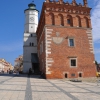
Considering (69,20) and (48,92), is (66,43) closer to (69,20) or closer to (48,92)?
(69,20)

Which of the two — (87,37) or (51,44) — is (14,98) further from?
(87,37)

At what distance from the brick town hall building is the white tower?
51.5 ft

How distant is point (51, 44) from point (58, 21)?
157 inches

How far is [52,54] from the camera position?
20.4 m

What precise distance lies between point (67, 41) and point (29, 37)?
18970 millimetres

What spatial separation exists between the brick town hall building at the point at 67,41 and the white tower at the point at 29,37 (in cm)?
1570

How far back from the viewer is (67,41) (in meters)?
21.3

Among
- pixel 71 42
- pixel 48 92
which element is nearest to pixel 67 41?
pixel 71 42

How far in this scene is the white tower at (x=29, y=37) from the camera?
36.9m

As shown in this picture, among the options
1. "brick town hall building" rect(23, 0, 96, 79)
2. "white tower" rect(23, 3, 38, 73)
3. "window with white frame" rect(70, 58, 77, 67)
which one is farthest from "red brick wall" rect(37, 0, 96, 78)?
"white tower" rect(23, 3, 38, 73)

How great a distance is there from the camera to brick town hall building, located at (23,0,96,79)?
66.7ft

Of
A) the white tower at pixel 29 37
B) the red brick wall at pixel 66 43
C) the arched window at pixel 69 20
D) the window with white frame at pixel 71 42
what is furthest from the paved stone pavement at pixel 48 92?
the white tower at pixel 29 37

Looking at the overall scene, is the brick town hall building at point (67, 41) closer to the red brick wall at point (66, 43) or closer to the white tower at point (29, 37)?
the red brick wall at point (66, 43)

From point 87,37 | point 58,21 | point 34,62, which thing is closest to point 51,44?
point 58,21
